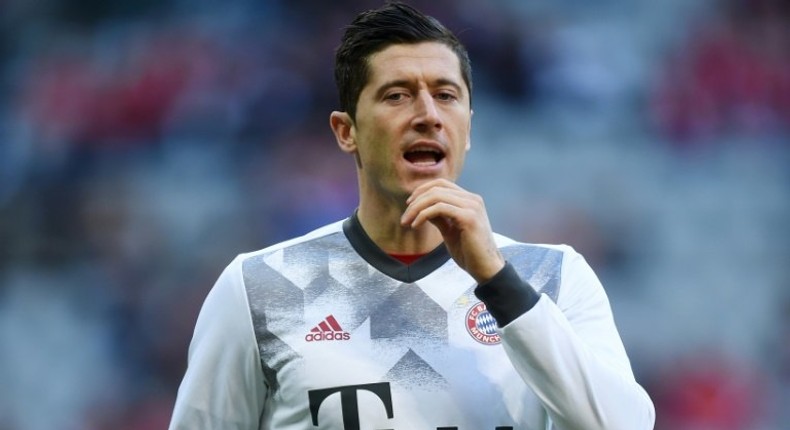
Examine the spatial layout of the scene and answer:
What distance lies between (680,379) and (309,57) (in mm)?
2520

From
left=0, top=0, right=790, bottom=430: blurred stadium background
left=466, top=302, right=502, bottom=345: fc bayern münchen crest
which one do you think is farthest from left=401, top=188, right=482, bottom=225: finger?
left=0, top=0, right=790, bottom=430: blurred stadium background

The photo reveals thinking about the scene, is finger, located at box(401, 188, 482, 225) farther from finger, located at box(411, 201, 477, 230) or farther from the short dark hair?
the short dark hair

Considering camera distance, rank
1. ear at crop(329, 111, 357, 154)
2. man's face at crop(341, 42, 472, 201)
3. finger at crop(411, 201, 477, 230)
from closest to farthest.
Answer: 1. finger at crop(411, 201, 477, 230)
2. man's face at crop(341, 42, 472, 201)
3. ear at crop(329, 111, 357, 154)

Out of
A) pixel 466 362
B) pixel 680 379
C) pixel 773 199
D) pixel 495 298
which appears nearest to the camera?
pixel 495 298

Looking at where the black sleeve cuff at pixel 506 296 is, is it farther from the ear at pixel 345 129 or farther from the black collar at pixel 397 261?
the ear at pixel 345 129

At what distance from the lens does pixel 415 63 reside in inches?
105

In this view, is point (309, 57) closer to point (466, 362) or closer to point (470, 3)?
point (470, 3)

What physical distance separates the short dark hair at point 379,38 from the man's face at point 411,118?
2 cm

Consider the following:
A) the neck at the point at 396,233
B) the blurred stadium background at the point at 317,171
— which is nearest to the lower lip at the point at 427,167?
the neck at the point at 396,233

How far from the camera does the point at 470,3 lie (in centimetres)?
625

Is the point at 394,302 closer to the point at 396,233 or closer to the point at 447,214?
the point at 396,233

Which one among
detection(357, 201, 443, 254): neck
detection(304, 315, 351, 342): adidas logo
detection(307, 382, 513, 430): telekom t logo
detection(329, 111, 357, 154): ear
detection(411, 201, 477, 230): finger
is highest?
detection(329, 111, 357, 154): ear

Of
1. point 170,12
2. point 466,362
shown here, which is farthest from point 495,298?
point 170,12

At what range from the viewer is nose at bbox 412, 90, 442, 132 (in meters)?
2.58
